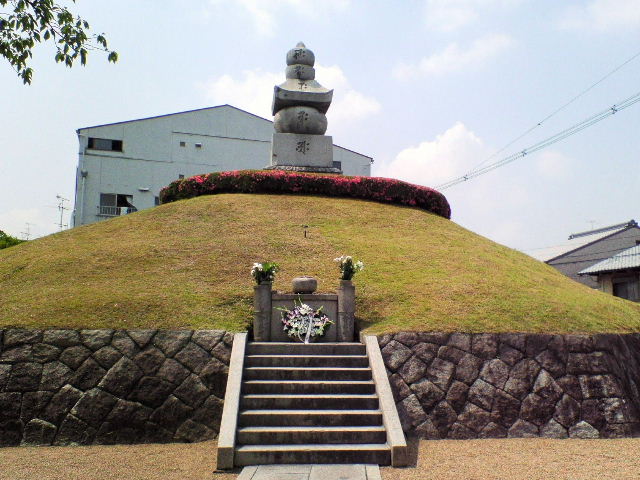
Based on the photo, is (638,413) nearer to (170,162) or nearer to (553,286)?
(553,286)

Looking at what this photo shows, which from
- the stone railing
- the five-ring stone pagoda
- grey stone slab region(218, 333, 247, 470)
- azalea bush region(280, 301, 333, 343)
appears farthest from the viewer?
the five-ring stone pagoda

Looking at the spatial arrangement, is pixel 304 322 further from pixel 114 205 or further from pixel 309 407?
pixel 114 205

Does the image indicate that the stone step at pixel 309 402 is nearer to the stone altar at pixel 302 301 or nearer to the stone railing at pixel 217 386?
the stone railing at pixel 217 386

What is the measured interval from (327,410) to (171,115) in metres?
31.4

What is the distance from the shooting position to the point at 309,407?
8.34 meters

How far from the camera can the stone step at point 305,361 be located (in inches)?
364

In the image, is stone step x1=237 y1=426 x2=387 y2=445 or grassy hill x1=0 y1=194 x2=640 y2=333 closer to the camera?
stone step x1=237 y1=426 x2=387 y2=445

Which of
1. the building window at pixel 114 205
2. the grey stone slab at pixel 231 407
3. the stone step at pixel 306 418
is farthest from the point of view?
the building window at pixel 114 205

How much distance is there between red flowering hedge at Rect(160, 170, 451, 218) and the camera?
1861cm

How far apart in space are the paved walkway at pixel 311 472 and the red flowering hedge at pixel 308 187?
41.1 ft

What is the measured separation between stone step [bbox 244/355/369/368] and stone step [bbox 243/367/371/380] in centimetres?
22

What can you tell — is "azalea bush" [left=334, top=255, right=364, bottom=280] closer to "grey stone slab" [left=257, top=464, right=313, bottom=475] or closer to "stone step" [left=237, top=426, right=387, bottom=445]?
"stone step" [left=237, top=426, right=387, bottom=445]

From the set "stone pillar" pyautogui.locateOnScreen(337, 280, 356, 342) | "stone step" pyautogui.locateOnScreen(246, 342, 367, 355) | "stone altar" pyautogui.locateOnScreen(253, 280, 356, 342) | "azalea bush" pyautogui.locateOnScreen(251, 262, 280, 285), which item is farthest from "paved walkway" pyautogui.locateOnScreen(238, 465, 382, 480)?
"azalea bush" pyautogui.locateOnScreen(251, 262, 280, 285)

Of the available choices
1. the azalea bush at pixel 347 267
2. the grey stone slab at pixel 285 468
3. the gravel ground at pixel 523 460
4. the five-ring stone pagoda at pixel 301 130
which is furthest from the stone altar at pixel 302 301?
the five-ring stone pagoda at pixel 301 130
